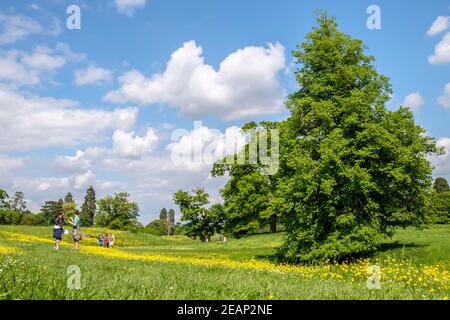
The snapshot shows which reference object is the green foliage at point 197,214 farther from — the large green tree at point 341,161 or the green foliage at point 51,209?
the green foliage at point 51,209

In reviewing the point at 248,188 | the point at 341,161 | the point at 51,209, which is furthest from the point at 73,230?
the point at 51,209

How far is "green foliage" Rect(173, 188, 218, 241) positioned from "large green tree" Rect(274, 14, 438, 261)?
53.5 meters

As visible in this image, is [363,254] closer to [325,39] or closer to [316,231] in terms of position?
[316,231]

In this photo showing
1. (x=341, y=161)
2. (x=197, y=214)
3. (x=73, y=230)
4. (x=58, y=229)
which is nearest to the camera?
(x=341, y=161)

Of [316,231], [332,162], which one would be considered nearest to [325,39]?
[332,162]

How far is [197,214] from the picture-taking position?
81.1m

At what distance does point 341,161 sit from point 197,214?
5970 centimetres

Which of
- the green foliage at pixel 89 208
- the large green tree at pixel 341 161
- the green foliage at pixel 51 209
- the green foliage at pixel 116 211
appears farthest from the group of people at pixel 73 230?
the green foliage at pixel 51 209

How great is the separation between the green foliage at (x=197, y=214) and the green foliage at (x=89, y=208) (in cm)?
9119

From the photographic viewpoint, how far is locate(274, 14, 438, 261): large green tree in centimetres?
2367

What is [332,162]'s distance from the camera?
2395 centimetres

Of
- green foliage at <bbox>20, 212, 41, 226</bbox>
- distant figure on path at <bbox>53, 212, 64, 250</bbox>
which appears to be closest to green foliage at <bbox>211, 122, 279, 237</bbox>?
distant figure on path at <bbox>53, 212, 64, 250</bbox>

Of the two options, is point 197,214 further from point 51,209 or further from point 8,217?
point 51,209
